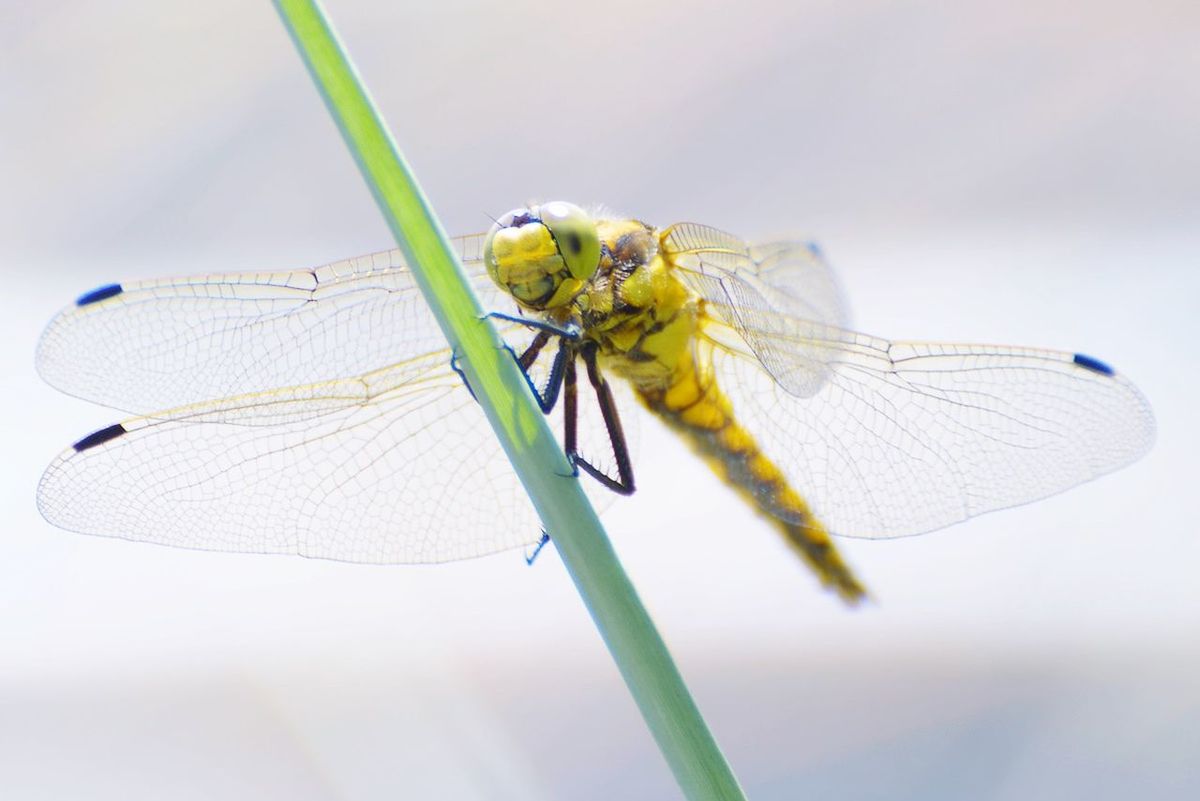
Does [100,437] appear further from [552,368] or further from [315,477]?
[552,368]

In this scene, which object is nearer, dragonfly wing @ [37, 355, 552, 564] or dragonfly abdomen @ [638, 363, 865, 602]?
dragonfly wing @ [37, 355, 552, 564]

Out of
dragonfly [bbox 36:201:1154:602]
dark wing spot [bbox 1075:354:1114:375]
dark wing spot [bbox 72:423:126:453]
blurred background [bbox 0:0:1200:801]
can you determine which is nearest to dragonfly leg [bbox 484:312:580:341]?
dragonfly [bbox 36:201:1154:602]

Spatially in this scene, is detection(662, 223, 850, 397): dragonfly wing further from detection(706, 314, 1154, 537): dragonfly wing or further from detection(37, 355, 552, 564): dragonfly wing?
detection(37, 355, 552, 564): dragonfly wing

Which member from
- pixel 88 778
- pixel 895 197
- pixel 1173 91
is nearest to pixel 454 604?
pixel 88 778

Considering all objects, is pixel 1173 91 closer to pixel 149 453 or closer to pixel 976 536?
pixel 976 536

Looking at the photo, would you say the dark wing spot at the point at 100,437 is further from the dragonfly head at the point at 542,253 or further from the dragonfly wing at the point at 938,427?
the dragonfly wing at the point at 938,427

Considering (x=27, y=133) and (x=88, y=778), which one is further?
(x=27, y=133)
